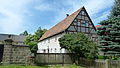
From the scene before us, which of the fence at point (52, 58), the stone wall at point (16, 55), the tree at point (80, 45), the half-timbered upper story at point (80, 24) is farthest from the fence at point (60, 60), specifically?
the half-timbered upper story at point (80, 24)

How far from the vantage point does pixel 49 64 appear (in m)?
14.8

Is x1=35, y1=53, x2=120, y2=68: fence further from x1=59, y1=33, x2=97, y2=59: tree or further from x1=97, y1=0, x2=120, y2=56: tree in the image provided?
x1=97, y1=0, x2=120, y2=56: tree

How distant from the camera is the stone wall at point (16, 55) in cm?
1265

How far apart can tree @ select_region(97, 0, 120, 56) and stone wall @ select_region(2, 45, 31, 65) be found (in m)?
9.13

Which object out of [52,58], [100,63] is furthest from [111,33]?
[52,58]

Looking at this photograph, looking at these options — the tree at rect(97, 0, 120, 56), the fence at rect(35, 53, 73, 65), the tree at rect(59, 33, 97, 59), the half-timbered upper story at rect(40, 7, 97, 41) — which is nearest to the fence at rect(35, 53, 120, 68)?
the fence at rect(35, 53, 73, 65)

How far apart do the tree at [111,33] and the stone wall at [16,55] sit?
30.0ft

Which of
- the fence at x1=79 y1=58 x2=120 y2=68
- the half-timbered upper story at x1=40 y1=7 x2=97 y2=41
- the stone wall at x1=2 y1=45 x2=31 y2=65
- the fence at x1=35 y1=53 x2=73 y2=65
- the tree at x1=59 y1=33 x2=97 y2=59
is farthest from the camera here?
the half-timbered upper story at x1=40 y1=7 x2=97 y2=41

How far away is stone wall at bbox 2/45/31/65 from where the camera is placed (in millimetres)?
12647

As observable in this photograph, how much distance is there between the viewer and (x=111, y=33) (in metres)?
13.6

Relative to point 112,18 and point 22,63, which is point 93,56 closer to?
point 112,18

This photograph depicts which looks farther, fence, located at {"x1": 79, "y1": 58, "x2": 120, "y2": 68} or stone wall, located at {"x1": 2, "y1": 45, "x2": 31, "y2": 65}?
stone wall, located at {"x1": 2, "y1": 45, "x2": 31, "y2": 65}

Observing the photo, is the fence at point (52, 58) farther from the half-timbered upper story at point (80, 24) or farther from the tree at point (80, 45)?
the half-timbered upper story at point (80, 24)

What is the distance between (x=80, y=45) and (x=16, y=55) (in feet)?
25.4
